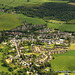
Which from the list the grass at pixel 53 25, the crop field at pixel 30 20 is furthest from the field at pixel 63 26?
the crop field at pixel 30 20

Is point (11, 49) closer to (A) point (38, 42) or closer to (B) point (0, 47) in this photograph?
(B) point (0, 47)

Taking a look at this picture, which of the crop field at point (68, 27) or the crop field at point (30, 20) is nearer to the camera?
the crop field at point (68, 27)

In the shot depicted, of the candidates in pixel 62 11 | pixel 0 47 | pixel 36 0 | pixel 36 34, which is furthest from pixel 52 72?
pixel 36 0

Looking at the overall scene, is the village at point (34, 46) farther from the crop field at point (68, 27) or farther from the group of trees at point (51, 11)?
the group of trees at point (51, 11)

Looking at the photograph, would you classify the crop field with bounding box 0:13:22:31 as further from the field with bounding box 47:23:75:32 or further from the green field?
the green field

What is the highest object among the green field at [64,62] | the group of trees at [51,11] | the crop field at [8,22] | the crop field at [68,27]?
the group of trees at [51,11]

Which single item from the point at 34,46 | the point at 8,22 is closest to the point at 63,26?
the point at 8,22
